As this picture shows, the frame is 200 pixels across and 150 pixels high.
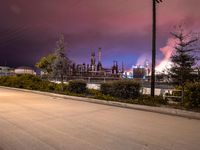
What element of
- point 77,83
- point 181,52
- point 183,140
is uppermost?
point 181,52

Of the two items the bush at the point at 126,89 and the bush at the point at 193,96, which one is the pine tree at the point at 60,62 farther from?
the bush at the point at 193,96

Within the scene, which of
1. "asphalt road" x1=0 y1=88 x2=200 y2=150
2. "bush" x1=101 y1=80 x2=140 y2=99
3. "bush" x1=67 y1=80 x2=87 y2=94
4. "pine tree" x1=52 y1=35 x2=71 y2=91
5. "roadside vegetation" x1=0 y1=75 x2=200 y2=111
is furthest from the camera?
"pine tree" x1=52 y1=35 x2=71 y2=91

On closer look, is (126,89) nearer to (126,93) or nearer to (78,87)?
(126,93)

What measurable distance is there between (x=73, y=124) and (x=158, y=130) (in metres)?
2.68

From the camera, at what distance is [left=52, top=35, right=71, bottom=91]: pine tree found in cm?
2223

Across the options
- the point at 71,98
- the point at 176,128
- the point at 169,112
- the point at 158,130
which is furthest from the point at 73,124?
the point at 71,98

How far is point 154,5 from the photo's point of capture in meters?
15.4

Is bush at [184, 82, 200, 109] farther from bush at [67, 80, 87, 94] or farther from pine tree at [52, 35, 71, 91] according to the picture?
pine tree at [52, 35, 71, 91]

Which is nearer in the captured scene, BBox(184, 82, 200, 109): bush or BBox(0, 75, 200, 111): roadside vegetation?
BBox(184, 82, 200, 109): bush

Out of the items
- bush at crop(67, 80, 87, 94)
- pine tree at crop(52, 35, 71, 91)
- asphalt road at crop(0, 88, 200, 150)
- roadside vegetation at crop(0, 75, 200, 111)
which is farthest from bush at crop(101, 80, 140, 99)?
A: pine tree at crop(52, 35, 71, 91)

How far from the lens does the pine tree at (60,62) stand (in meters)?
22.2

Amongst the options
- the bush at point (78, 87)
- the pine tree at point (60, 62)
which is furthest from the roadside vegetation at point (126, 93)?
the pine tree at point (60, 62)

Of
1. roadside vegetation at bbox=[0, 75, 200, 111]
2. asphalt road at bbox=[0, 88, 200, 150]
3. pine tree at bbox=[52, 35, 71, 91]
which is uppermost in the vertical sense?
pine tree at bbox=[52, 35, 71, 91]

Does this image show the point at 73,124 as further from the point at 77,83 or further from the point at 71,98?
the point at 77,83
